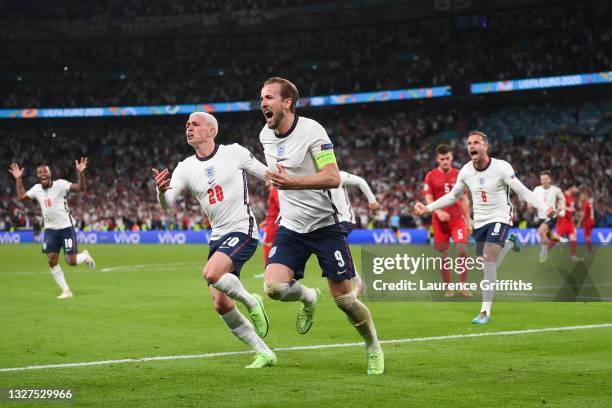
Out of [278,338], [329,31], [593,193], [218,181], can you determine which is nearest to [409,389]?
[218,181]

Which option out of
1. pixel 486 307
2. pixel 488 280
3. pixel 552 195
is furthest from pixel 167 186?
pixel 552 195

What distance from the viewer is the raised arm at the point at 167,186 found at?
834 cm

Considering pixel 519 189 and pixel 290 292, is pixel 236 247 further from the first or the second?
pixel 519 189

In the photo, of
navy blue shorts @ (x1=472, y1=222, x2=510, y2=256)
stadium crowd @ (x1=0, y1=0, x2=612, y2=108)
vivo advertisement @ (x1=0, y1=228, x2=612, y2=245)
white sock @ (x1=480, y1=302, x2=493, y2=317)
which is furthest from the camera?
stadium crowd @ (x1=0, y1=0, x2=612, y2=108)

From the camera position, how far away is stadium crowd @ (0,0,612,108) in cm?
4884

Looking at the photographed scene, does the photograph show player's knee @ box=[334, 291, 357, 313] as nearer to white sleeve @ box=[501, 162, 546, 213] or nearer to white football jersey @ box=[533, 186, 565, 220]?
white sleeve @ box=[501, 162, 546, 213]

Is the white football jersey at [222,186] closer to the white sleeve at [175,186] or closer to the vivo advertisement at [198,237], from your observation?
the white sleeve at [175,186]

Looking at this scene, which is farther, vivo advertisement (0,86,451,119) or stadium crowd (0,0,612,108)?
vivo advertisement (0,86,451,119)

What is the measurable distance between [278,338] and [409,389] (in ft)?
12.3

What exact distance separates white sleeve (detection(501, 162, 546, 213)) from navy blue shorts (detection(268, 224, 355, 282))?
14.1 ft

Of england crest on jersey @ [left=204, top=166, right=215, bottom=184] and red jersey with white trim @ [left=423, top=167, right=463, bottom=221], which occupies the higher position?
england crest on jersey @ [left=204, top=166, right=215, bottom=184]

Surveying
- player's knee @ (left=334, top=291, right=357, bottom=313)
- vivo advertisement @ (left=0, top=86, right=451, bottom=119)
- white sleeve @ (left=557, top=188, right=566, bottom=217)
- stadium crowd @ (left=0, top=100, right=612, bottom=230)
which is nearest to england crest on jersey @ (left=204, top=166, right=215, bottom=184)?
player's knee @ (left=334, top=291, right=357, bottom=313)

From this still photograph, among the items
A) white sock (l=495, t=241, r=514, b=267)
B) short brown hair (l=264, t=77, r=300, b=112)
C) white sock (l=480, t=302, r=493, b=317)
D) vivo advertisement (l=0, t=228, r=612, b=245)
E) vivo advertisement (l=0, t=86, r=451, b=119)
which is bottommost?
vivo advertisement (l=0, t=228, r=612, b=245)

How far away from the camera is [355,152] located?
5316 cm
